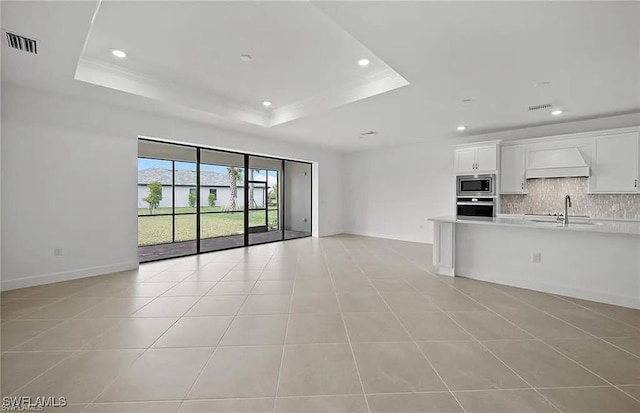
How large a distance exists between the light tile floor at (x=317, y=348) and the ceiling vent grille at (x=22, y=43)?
8.92 ft

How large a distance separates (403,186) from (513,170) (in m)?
2.64

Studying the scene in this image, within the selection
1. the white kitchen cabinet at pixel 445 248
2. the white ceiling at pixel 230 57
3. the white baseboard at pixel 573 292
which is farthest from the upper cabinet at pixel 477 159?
the white ceiling at pixel 230 57

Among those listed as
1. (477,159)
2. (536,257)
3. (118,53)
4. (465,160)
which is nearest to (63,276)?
(118,53)

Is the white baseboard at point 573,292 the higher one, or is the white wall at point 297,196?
the white wall at point 297,196

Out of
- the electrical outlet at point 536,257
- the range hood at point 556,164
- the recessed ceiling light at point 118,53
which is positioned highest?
the recessed ceiling light at point 118,53

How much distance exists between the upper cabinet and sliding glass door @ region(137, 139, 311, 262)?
4583 mm

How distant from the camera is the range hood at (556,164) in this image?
5031 millimetres

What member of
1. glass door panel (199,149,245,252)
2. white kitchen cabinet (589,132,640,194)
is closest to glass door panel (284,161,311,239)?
glass door panel (199,149,245,252)

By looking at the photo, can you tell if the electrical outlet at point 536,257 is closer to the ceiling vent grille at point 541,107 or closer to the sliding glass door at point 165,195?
the ceiling vent grille at point 541,107

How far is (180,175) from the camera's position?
19.7ft

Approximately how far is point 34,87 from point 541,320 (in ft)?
22.2

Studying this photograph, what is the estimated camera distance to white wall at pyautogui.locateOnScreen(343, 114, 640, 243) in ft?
22.8

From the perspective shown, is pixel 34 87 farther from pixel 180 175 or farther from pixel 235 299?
pixel 235 299

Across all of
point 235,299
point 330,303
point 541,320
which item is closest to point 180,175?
point 235,299
